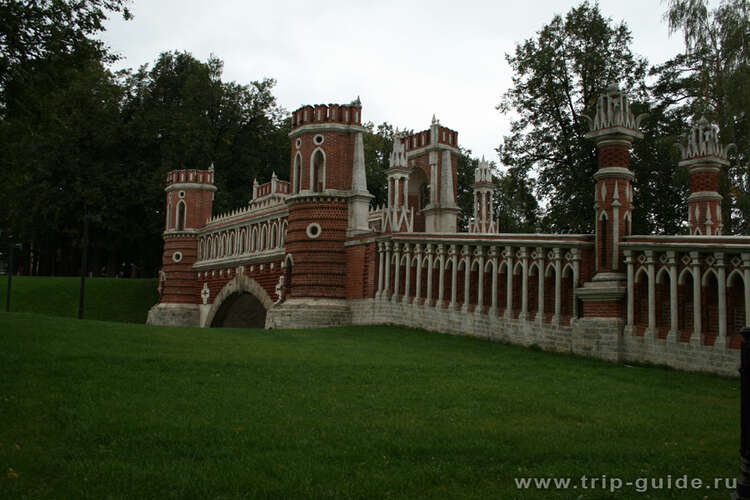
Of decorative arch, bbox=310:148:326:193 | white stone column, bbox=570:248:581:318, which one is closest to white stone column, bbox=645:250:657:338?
white stone column, bbox=570:248:581:318

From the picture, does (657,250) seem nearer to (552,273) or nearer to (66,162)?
(552,273)

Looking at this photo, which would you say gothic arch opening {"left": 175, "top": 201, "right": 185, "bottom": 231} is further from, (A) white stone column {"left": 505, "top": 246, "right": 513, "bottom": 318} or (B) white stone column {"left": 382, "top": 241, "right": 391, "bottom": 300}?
(A) white stone column {"left": 505, "top": 246, "right": 513, "bottom": 318}

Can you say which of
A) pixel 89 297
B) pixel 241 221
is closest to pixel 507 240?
pixel 241 221

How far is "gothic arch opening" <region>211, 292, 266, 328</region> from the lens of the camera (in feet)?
105

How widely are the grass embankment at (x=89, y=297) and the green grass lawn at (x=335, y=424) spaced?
24.7 meters

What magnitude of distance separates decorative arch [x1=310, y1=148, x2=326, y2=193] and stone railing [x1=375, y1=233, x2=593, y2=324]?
3322mm

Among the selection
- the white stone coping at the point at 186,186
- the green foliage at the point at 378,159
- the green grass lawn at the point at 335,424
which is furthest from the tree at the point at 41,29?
the green foliage at the point at 378,159

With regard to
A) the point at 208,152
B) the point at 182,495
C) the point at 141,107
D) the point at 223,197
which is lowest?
the point at 182,495

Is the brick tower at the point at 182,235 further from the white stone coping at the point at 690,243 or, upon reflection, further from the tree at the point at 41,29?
the white stone coping at the point at 690,243

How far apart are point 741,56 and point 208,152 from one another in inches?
1191

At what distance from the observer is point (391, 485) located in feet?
18.5

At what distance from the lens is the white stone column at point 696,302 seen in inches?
480

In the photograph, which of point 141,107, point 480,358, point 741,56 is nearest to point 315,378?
point 480,358

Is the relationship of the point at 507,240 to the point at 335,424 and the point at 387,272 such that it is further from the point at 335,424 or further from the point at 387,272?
the point at 335,424
